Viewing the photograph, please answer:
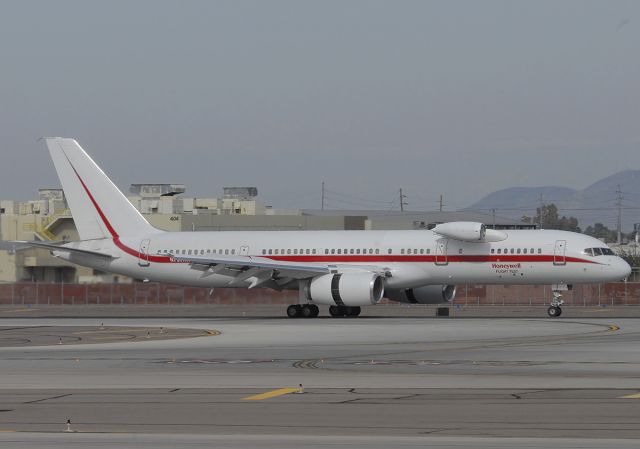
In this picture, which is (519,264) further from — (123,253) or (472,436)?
(472,436)

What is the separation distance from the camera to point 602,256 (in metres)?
55.8

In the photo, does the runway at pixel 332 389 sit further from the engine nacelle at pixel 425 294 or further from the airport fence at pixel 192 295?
the airport fence at pixel 192 295

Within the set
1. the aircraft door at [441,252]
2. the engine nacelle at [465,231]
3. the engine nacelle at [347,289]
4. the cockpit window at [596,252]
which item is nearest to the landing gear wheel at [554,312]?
the cockpit window at [596,252]

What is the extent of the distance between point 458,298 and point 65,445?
63055 millimetres

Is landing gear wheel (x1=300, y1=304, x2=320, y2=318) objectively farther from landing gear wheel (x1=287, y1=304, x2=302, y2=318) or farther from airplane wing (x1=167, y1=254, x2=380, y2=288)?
airplane wing (x1=167, y1=254, x2=380, y2=288)

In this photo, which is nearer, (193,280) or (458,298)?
(193,280)

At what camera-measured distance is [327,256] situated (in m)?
59.3

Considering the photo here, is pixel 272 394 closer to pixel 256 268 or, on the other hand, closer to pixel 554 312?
pixel 554 312

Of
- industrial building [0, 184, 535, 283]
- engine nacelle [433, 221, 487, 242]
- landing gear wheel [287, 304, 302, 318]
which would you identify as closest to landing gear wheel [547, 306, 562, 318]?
engine nacelle [433, 221, 487, 242]

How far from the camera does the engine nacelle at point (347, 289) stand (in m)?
55.6

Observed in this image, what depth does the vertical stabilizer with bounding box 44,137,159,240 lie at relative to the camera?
63.4m

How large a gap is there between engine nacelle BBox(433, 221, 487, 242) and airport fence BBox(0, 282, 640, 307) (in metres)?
22.4

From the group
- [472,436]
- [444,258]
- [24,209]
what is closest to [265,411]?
[472,436]

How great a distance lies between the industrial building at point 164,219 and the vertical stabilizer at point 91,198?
9322 mm
